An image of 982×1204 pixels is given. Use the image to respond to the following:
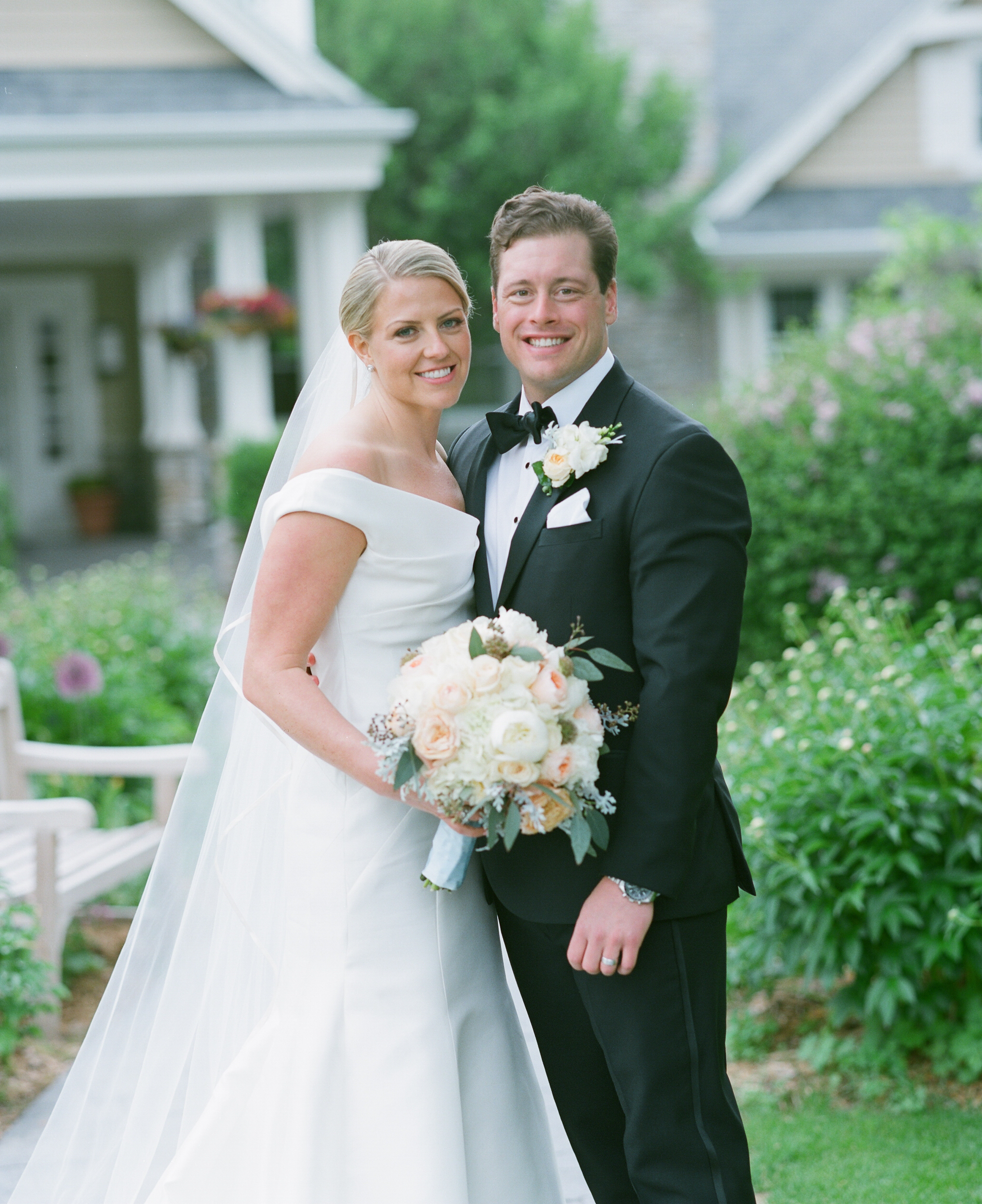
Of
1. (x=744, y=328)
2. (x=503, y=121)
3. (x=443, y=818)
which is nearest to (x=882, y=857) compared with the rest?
(x=443, y=818)

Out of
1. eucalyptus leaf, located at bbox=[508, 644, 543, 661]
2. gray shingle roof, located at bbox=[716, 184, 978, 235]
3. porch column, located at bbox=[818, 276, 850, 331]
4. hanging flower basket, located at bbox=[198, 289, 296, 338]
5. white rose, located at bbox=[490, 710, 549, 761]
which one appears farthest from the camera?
porch column, located at bbox=[818, 276, 850, 331]

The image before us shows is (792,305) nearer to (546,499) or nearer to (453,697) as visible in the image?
(546,499)

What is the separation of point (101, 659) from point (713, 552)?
190 inches

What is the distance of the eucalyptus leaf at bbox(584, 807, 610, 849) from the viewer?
7.72 feet

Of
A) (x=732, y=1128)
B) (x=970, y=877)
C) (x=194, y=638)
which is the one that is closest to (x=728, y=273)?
(x=194, y=638)

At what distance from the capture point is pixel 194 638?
709 cm

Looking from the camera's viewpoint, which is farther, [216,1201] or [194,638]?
[194,638]

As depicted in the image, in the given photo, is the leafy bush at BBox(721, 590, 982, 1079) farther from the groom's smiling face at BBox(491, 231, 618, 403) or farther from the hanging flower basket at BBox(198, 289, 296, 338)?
the hanging flower basket at BBox(198, 289, 296, 338)

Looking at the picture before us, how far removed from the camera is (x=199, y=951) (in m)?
3.15

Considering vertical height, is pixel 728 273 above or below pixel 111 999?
above

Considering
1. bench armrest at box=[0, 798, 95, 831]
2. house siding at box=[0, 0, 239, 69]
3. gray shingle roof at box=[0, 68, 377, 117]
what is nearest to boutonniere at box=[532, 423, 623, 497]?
bench armrest at box=[0, 798, 95, 831]

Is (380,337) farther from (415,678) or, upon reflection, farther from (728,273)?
(728,273)

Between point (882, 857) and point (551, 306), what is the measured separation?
6.49 feet

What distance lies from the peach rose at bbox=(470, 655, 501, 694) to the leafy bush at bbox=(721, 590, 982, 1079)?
5.75 ft
